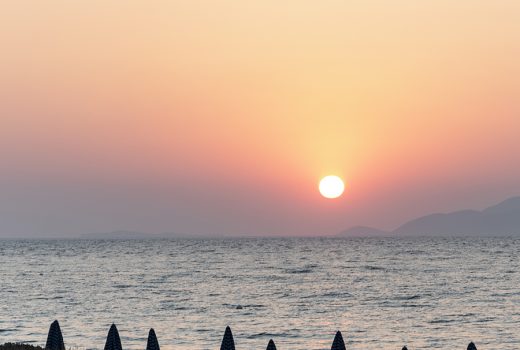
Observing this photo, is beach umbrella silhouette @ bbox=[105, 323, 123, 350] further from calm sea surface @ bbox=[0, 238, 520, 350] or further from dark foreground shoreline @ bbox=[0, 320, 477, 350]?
calm sea surface @ bbox=[0, 238, 520, 350]

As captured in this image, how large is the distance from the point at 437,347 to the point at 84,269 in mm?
90437

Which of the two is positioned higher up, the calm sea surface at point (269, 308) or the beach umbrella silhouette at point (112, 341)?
the beach umbrella silhouette at point (112, 341)

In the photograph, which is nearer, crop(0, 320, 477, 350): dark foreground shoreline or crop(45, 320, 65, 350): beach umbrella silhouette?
crop(0, 320, 477, 350): dark foreground shoreline

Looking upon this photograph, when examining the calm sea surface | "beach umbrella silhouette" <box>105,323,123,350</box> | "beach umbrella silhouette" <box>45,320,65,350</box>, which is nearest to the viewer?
"beach umbrella silhouette" <box>105,323,123,350</box>

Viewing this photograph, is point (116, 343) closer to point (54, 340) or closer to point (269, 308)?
point (54, 340)

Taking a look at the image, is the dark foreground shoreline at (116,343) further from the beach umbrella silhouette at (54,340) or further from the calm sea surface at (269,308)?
the calm sea surface at (269,308)

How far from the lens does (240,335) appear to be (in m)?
52.2

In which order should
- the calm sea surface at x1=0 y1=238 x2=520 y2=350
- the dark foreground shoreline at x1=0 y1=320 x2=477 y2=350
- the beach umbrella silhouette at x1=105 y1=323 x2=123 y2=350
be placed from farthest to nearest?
the calm sea surface at x1=0 y1=238 x2=520 y2=350, the beach umbrella silhouette at x1=105 y1=323 x2=123 y2=350, the dark foreground shoreline at x1=0 y1=320 x2=477 y2=350

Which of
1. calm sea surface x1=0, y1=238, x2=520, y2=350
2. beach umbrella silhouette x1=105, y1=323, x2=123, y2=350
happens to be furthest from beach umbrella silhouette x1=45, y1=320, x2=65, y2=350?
calm sea surface x1=0, y1=238, x2=520, y2=350

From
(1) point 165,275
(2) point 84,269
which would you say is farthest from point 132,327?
(2) point 84,269

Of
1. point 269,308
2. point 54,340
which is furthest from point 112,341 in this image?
point 269,308

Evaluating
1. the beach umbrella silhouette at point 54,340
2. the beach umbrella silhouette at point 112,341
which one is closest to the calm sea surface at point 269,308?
the beach umbrella silhouette at point 54,340

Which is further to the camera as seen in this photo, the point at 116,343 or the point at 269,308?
the point at 269,308

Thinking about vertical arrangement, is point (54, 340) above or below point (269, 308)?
above
